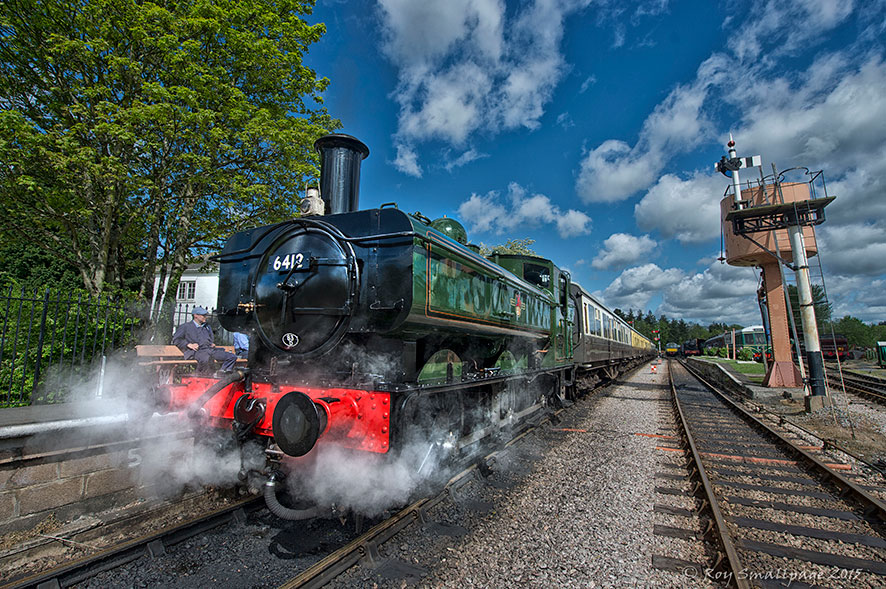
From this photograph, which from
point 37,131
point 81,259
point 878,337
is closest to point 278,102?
point 37,131

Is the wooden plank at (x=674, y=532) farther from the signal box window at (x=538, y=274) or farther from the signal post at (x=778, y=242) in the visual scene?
the signal post at (x=778, y=242)

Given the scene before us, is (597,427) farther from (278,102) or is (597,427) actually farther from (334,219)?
(278,102)

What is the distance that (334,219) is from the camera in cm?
394

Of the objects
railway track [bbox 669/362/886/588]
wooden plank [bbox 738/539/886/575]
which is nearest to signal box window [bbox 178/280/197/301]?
railway track [bbox 669/362/886/588]

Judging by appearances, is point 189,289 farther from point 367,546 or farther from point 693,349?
point 693,349

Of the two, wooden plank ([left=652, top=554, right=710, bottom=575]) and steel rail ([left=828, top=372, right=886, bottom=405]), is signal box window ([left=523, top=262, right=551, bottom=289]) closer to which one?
wooden plank ([left=652, top=554, right=710, bottom=575])

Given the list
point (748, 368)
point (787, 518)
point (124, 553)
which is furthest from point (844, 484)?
point (748, 368)

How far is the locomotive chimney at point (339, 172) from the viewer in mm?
4629

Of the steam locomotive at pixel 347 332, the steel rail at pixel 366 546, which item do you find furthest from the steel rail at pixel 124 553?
the steel rail at pixel 366 546

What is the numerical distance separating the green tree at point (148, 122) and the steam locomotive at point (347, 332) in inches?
261

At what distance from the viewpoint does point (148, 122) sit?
9.18m

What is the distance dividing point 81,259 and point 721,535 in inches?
554

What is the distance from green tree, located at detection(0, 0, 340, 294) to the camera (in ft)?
Result: 29.2

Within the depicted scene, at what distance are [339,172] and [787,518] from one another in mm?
5542
